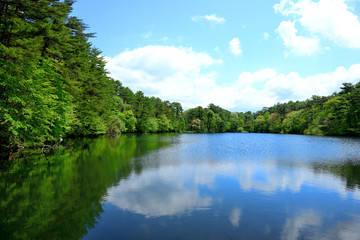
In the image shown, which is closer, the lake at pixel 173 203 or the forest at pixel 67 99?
the lake at pixel 173 203

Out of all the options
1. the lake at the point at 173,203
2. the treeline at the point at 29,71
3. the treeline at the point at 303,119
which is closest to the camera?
the lake at the point at 173,203

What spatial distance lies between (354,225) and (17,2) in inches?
879

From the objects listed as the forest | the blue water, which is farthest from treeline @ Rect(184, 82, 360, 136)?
the blue water

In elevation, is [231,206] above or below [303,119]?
below

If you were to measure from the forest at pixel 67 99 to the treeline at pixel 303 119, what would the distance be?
0.99 ft

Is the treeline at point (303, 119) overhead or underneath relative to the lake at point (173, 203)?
overhead

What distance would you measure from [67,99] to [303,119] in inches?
3471

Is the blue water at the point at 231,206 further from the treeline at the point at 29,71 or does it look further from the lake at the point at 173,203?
the treeline at the point at 29,71

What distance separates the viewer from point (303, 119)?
8481 centimetres

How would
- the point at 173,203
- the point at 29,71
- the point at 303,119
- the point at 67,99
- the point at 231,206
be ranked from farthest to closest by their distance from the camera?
the point at 303,119, the point at 67,99, the point at 29,71, the point at 173,203, the point at 231,206

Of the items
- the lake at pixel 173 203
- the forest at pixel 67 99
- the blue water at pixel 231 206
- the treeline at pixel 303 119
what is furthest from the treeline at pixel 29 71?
the treeline at pixel 303 119

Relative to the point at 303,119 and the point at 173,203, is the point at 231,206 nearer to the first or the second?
the point at 173,203

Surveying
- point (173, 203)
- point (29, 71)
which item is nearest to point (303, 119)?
point (173, 203)

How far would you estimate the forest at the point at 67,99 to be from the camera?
14.2 m
